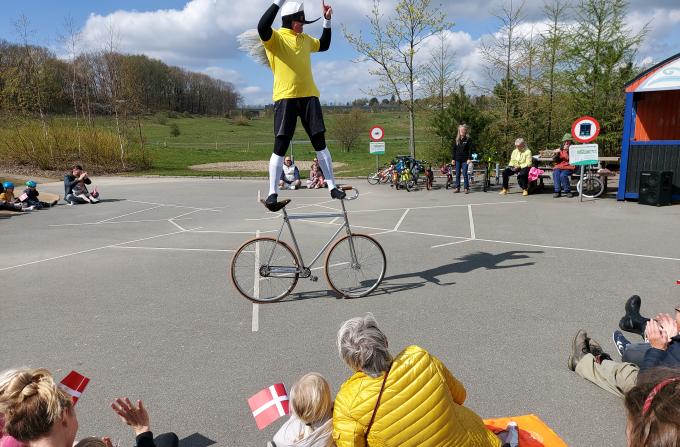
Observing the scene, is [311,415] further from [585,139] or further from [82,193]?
[82,193]

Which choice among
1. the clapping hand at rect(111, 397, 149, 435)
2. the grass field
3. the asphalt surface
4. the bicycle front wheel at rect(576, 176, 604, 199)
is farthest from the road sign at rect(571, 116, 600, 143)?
the clapping hand at rect(111, 397, 149, 435)

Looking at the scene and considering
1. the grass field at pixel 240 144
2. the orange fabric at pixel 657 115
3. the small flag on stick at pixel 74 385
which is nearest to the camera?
the small flag on stick at pixel 74 385

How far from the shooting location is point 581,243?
316 inches

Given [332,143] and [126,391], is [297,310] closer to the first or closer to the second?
[126,391]

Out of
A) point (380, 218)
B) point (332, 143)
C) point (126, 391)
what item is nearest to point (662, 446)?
point (126, 391)

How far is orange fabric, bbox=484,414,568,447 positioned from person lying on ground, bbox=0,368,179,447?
2365 millimetres

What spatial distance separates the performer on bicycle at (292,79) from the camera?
16.9ft

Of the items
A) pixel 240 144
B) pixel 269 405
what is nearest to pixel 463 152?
pixel 269 405

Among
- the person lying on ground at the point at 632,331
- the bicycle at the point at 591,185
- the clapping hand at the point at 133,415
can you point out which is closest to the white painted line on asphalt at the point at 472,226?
the bicycle at the point at 591,185

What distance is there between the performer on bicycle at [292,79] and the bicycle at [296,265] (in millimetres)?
556

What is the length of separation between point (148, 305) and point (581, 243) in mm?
6566

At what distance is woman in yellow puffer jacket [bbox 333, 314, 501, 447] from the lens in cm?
240

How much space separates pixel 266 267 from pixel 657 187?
32.4 feet

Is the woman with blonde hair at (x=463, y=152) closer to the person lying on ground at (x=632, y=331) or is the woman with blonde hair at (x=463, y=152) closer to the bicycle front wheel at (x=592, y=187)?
the bicycle front wheel at (x=592, y=187)
